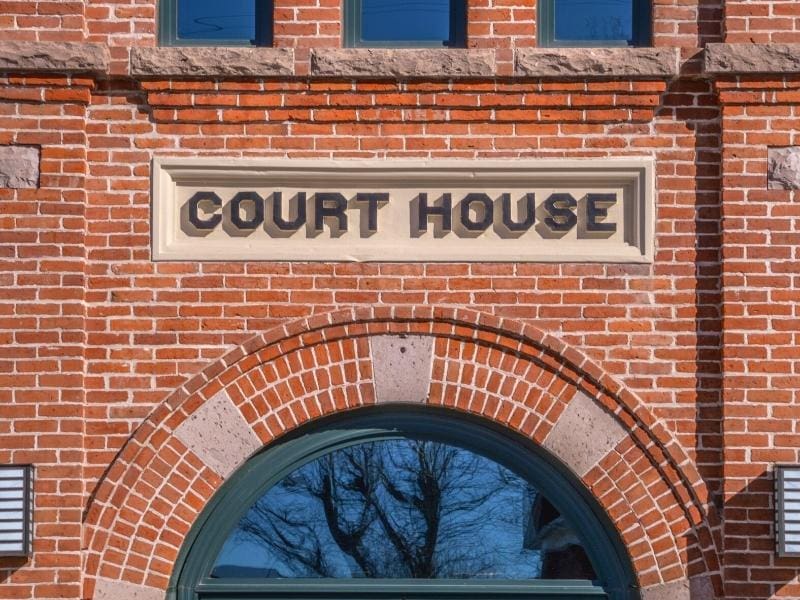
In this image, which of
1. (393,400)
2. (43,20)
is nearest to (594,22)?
(393,400)

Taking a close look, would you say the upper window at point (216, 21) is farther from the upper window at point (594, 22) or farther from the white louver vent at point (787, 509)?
the white louver vent at point (787, 509)

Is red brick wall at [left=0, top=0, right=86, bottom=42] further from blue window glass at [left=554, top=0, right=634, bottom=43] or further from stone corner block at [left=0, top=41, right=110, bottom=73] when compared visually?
blue window glass at [left=554, top=0, right=634, bottom=43]

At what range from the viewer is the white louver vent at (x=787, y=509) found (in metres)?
6.77

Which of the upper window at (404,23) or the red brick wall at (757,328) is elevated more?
the upper window at (404,23)

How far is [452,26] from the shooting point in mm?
7574

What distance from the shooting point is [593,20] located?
757 centimetres

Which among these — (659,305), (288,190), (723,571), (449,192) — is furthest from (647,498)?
(288,190)

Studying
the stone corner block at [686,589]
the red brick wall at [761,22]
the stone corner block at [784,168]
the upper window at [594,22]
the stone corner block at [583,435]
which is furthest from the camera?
the upper window at [594,22]

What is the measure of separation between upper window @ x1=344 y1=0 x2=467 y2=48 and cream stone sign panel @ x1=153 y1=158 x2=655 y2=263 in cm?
82

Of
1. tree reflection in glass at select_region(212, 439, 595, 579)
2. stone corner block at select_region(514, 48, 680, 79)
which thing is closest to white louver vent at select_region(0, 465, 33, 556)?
tree reflection in glass at select_region(212, 439, 595, 579)

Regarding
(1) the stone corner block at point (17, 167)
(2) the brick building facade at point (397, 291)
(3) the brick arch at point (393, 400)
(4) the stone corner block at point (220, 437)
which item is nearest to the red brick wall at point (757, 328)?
(2) the brick building facade at point (397, 291)

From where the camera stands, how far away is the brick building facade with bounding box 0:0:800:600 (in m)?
6.98

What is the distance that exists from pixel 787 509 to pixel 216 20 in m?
4.39

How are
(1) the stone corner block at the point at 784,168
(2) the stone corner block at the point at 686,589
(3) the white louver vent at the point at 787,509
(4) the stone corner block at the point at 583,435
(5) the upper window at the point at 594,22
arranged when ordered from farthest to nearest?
1. (5) the upper window at the point at 594,22
2. (1) the stone corner block at the point at 784,168
3. (4) the stone corner block at the point at 583,435
4. (2) the stone corner block at the point at 686,589
5. (3) the white louver vent at the point at 787,509
